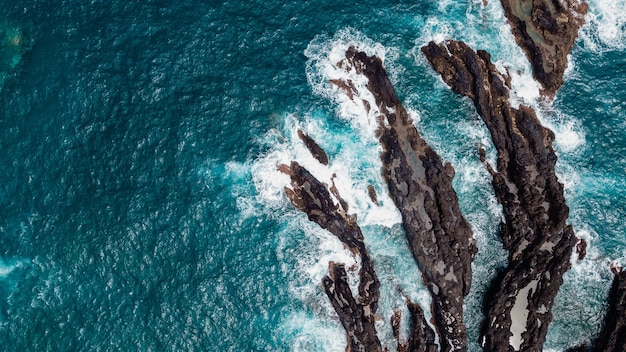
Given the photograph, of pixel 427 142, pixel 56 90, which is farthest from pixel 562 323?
pixel 56 90

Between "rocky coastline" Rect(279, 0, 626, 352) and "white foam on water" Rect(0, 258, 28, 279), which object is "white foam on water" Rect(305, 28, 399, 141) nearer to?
"rocky coastline" Rect(279, 0, 626, 352)

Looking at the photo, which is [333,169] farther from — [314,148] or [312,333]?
[312,333]

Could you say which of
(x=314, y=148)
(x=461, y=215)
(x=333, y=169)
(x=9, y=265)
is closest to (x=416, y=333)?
(x=461, y=215)

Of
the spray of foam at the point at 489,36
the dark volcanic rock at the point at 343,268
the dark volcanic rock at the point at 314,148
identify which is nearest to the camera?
the dark volcanic rock at the point at 343,268

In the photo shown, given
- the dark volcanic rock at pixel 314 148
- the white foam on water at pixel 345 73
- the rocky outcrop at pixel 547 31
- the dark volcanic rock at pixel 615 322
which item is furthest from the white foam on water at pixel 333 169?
the dark volcanic rock at pixel 615 322

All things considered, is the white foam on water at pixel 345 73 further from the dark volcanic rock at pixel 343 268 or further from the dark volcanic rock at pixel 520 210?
the dark volcanic rock at pixel 343 268

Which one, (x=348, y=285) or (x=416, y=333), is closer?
(x=416, y=333)
